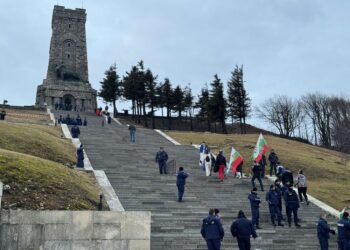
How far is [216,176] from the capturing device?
22781 mm

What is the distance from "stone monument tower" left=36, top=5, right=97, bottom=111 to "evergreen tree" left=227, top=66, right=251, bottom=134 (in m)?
19.7

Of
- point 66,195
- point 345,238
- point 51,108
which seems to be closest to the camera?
point 345,238

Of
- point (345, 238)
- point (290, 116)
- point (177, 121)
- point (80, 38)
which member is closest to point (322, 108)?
point (290, 116)

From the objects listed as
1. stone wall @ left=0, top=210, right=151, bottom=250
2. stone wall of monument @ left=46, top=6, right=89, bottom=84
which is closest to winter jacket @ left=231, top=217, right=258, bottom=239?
stone wall @ left=0, top=210, right=151, bottom=250

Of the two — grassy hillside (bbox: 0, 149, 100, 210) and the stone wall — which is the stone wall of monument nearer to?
grassy hillside (bbox: 0, 149, 100, 210)

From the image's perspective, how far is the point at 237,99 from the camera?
54.7 m

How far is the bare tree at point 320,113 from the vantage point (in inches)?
2685

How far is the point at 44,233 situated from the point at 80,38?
60100 mm

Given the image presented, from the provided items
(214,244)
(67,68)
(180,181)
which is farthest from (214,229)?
(67,68)

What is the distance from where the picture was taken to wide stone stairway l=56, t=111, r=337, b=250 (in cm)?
1448

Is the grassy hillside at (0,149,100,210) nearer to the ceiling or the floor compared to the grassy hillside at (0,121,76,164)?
nearer to the floor

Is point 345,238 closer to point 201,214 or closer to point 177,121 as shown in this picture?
point 201,214

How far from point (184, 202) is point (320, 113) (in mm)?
56723

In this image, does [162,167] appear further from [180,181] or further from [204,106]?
[204,106]
